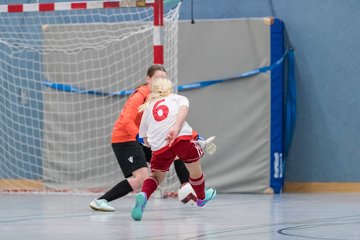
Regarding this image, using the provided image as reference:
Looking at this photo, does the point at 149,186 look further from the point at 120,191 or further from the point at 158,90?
the point at 120,191

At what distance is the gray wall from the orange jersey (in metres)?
3.47

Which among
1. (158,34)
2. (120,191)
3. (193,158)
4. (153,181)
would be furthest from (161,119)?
(158,34)

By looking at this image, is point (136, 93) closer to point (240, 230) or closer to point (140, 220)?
point (140, 220)

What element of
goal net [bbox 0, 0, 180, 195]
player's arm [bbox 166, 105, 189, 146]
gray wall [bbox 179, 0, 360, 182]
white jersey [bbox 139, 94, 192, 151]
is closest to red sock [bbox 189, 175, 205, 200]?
white jersey [bbox 139, 94, 192, 151]

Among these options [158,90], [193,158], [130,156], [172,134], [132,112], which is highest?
[158,90]

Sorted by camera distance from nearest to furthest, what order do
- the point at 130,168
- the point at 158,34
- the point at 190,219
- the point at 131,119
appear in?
the point at 190,219 → the point at 131,119 → the point at 130,168 → the point at 158,34

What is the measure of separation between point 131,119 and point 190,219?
4.27 ft

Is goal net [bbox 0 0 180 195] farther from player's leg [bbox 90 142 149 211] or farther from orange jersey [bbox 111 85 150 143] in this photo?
player's leg [bbox 90 142 149 211]

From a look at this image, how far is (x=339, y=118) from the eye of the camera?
10.9 metres

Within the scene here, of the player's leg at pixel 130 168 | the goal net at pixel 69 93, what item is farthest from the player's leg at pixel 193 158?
the goal net at pixel 69 93

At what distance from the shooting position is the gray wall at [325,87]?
10844 millimetres

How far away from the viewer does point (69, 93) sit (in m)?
11.5

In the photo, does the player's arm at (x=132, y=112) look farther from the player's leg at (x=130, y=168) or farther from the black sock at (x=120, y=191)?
the black sock at (x=120, y=191)

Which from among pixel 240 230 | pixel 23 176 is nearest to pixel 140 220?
pixel 240 230
